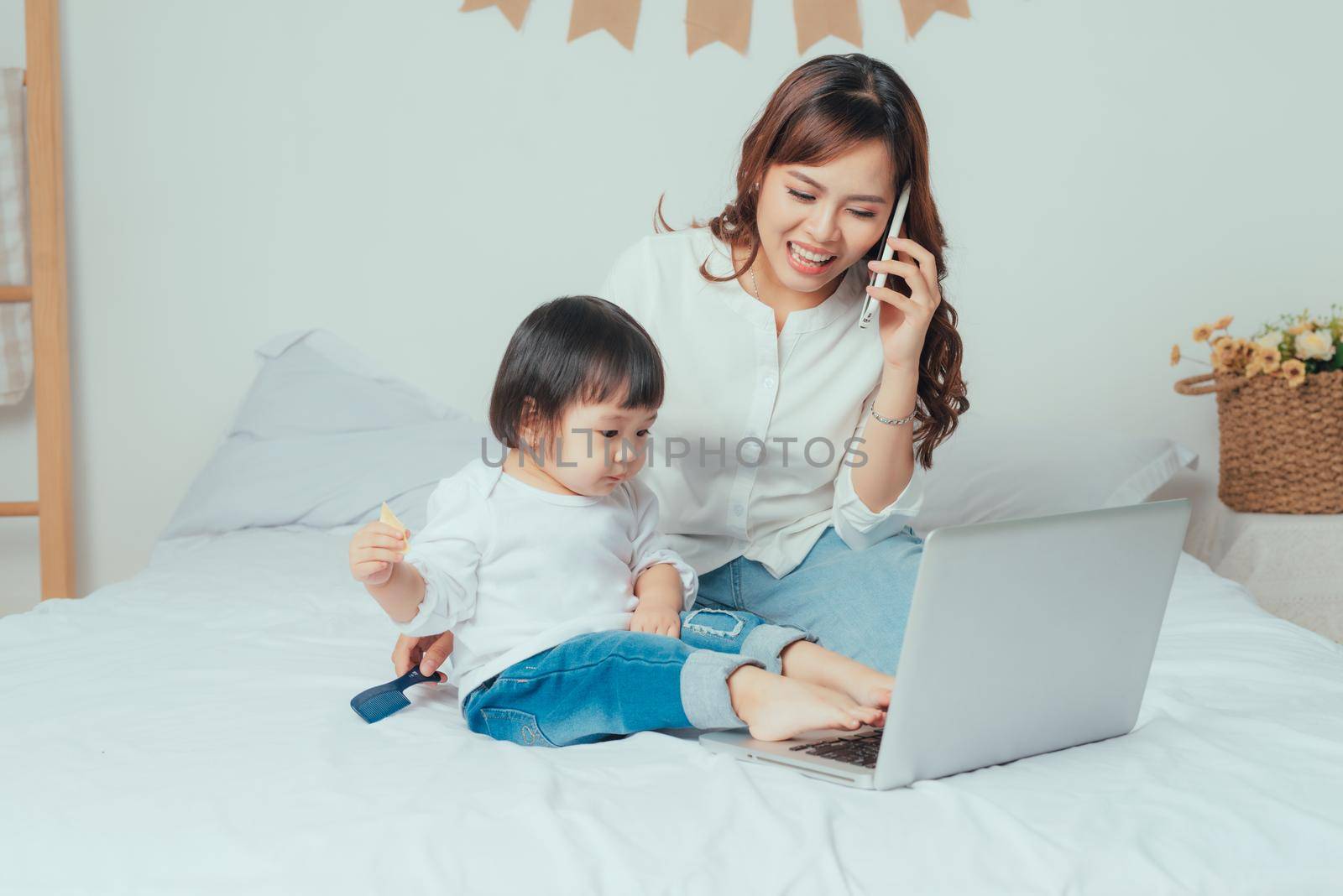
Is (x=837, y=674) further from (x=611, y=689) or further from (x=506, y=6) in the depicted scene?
(x=506, y=6)

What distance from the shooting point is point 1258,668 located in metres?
1.27

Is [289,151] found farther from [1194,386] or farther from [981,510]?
Result: [1194,386]

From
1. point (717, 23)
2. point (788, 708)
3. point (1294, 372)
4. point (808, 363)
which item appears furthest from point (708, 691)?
point (717, 23)

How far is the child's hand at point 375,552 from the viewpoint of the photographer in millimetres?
1002

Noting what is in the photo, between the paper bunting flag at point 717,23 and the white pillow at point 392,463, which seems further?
the paper bunting flag at point 717,23

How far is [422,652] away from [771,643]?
0.38 m

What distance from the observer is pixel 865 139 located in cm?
132

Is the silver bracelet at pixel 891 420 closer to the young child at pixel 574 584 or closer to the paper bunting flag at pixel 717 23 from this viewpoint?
the young child at pixel 574 584

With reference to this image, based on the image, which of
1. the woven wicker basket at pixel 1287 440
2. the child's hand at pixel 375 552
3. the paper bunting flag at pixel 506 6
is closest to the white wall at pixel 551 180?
the paper bunting flag at pixel 506 6

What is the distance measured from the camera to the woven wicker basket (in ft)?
7.26

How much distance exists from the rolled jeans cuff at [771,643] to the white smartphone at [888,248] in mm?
423

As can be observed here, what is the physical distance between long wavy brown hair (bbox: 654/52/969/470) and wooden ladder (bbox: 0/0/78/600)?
5.31 feet

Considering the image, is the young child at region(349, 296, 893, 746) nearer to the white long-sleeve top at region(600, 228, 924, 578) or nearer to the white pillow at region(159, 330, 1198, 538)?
the white long-sleeve top at region(600, 228, 924, 578)

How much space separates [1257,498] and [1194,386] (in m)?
0.26
